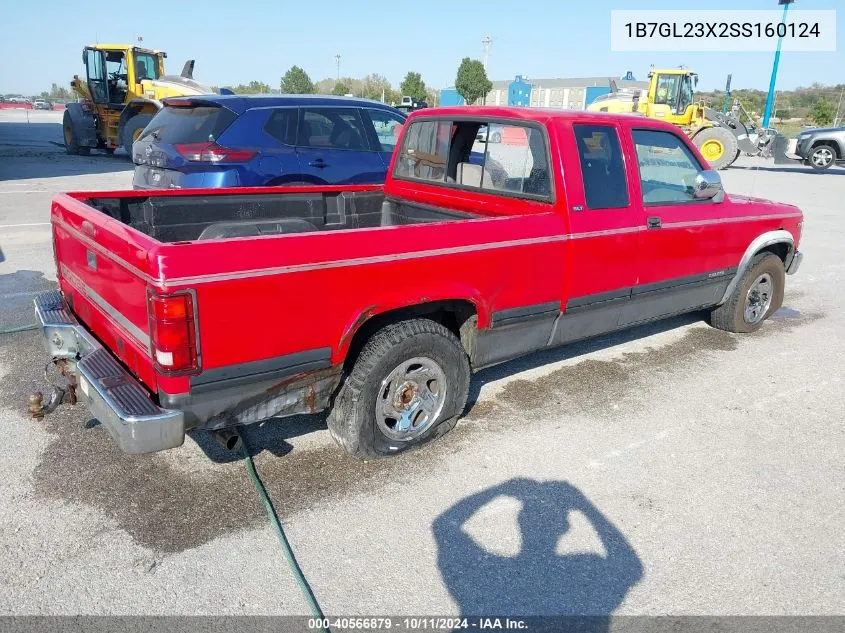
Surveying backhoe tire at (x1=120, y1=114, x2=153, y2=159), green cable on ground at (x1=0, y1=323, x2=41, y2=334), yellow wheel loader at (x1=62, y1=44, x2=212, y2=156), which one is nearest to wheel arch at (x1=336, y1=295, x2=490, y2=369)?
green cable on ground at (x1=0, y1=323, x2=41, y2=334)

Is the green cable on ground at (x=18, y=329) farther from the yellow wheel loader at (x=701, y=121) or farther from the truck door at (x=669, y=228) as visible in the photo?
the yellow wheel loader at (x=701, y=121)

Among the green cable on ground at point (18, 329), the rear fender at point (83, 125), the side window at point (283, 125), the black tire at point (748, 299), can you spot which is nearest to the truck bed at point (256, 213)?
the green cable on ground at point (18, 329)

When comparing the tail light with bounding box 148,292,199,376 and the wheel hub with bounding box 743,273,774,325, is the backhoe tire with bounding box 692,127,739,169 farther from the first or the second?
the tail light with bounding box 148,292,199,376

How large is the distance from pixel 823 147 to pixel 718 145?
10.1 feet

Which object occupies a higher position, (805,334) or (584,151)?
(584,151)

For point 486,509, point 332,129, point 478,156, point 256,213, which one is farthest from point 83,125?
point 486,509

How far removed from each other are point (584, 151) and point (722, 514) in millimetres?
2319

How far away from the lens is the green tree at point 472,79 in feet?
203

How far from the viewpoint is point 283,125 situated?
740 centimetres

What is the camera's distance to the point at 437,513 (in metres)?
3.31

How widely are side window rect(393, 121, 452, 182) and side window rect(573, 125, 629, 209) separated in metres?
1.06

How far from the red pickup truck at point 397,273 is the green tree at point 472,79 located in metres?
59.7

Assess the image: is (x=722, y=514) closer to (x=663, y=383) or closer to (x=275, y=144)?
(x=663, y=383)

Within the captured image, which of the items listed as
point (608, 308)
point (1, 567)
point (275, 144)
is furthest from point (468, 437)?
point (275, 144)
